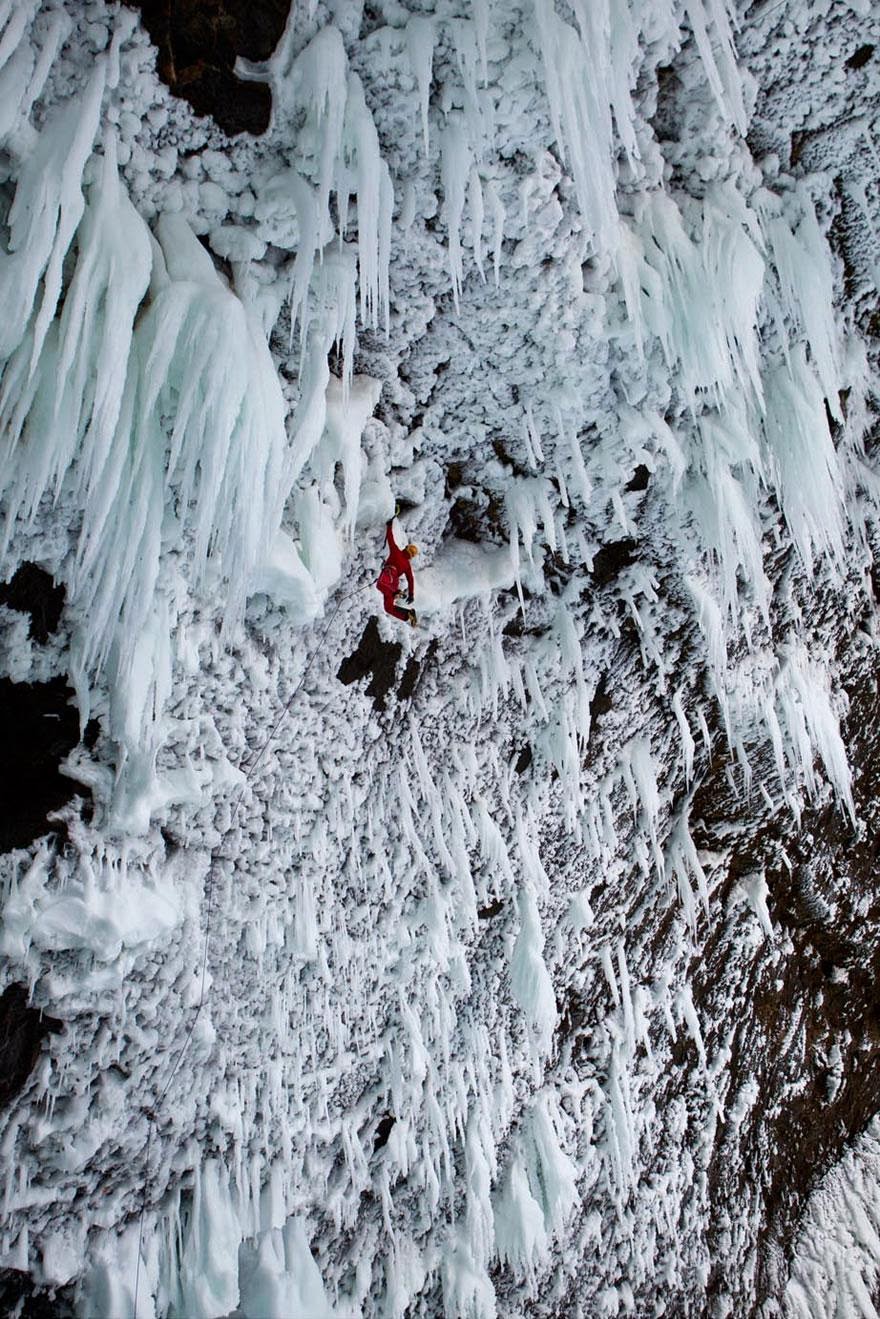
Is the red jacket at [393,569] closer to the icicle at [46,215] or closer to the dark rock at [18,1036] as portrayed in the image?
the icicle at [46,215]

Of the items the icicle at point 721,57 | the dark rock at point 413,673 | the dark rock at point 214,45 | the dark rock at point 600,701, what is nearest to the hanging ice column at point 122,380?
the dark rock at point 214,45

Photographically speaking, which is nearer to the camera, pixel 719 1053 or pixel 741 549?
pixel 741 549

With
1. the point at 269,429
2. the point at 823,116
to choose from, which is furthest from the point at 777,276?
the point at 269,429

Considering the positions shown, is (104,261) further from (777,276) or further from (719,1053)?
(719,1053)

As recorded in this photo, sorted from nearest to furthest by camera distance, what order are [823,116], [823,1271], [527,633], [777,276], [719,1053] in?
[823,116] < [777,276] < [527,633] < [719,1053] < [823,1271]

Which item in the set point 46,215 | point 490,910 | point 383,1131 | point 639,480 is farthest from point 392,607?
point 383,1131

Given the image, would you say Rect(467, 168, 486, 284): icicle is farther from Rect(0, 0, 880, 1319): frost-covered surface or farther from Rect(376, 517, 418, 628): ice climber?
Rect(376, 517, 418, 628): ice climber

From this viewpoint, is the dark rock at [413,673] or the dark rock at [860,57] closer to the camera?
the dark rock at [860,57]
